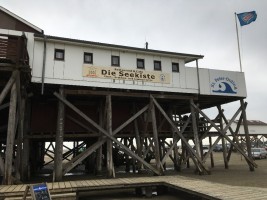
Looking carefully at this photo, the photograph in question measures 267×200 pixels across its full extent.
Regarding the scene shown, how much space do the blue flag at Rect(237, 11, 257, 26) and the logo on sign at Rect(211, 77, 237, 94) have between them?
203 inches

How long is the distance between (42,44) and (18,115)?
418 cm

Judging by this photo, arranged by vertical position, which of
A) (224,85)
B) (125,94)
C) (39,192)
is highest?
(224,85)

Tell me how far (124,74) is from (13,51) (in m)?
6.53

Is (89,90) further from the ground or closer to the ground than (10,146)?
further from the ground

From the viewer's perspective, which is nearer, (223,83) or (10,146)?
(10,146)

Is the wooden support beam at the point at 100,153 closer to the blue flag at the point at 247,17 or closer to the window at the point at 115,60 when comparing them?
the window at the point at 115,60

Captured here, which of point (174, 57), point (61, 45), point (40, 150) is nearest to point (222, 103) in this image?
point (174, 57)

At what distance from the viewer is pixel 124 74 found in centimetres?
1700

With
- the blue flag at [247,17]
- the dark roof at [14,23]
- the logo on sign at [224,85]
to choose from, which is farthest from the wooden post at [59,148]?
the blue flag at [247,17]

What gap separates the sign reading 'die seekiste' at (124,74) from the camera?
1634 cm

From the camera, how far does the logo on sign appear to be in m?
19.4

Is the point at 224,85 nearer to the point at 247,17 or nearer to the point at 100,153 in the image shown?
the point at 247,17

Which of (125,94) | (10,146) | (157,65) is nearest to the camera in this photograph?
(10,146)

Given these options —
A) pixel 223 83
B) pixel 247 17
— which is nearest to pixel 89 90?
pixel 223 83
